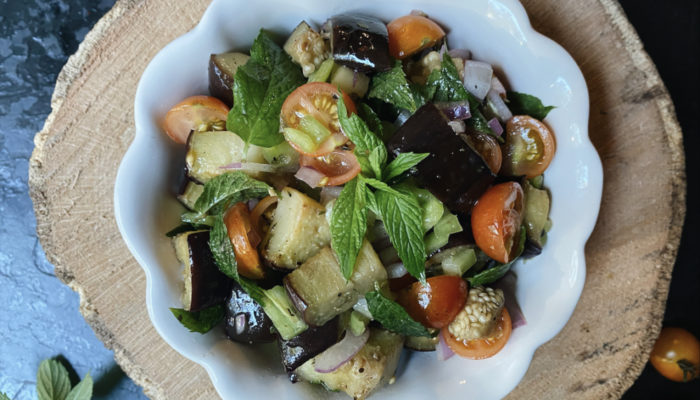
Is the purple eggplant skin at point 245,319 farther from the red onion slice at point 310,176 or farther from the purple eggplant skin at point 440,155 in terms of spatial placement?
the purple eggplant skin at point 440,155

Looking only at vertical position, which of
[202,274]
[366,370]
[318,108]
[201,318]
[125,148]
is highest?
[318,108]

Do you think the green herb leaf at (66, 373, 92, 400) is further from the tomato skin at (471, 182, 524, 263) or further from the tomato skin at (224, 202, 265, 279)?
the tomato skin at (471, 182, 524, 263)

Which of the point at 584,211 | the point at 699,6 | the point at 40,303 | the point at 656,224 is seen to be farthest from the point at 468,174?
the point at 40,303

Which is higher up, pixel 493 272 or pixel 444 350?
pixel 493 272

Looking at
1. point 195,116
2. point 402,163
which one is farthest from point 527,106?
point 195,116

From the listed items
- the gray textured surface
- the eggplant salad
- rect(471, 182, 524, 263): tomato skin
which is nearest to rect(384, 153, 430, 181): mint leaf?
the eggplant salad

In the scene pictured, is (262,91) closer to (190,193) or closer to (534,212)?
(190,193)
